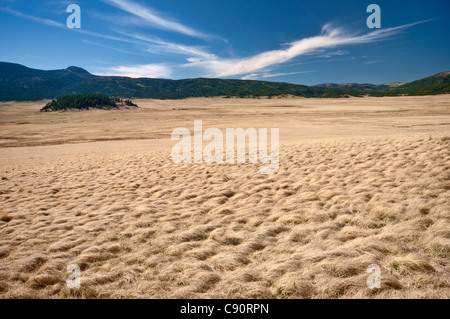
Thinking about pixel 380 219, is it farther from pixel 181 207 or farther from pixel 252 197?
pixel 181 207

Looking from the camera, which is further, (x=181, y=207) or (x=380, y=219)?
(x=181, y=207)

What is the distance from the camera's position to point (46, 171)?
13328 mm

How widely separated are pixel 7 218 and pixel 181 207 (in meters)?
5.10

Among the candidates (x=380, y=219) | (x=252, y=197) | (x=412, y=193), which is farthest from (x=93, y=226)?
(x=412, y=193)
